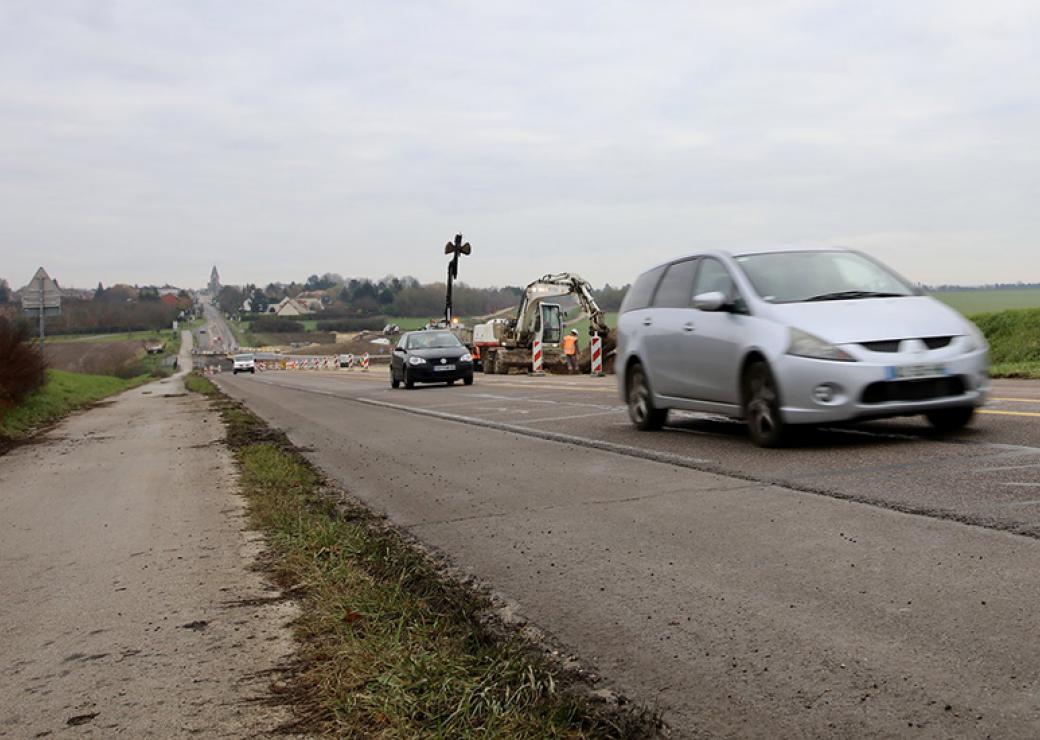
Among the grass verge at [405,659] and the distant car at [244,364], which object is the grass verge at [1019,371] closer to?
the grass verge at [405,659]

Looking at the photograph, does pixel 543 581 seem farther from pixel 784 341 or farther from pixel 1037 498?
pixel 784 341

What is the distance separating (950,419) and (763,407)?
1.58 metres

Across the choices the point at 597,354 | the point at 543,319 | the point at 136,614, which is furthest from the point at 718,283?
the point at 543,319

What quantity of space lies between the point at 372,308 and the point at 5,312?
124 metres

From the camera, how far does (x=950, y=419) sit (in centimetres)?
893

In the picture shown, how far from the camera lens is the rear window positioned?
37.1 feet

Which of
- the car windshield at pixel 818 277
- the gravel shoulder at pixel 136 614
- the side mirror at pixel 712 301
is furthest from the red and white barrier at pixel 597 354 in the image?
the gravel shoulder at pixel 136 614

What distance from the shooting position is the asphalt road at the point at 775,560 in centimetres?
318

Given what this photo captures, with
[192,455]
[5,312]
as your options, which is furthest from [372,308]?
[192,455]

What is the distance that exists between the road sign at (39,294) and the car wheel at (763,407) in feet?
83.0

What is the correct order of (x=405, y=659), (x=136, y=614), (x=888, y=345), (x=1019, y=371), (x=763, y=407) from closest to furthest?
(x=405, y=659)
(x=136, y=614)
(x=888, y=345)
(x=763, y=407)
(x=1019, y=371)

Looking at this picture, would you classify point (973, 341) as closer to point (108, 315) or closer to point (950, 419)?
point (950, 419)

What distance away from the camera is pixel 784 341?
860 cm

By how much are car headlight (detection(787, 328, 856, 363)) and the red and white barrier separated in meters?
26.5
